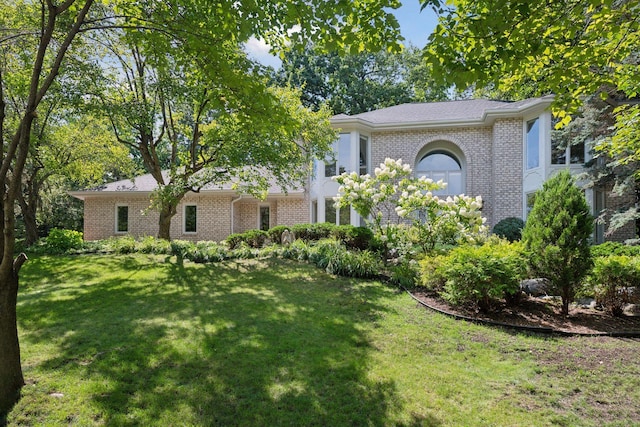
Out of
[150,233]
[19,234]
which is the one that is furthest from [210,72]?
[19,234]

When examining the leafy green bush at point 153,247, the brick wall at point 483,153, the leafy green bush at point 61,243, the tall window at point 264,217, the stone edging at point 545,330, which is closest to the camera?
the stone edging at point 545,330

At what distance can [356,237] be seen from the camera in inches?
436

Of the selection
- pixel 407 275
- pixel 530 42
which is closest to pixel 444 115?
pixel 407 275

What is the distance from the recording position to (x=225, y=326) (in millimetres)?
5309

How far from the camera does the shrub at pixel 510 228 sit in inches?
515

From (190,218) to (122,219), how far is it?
3.87 m

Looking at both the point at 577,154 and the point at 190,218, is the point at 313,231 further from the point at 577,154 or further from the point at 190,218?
the point at 577,154

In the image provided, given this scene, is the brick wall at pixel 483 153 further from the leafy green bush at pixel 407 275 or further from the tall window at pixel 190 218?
the tall window at pixel 190 218

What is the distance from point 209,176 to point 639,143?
1109 cm

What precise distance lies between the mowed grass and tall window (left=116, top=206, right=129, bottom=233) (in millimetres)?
13271

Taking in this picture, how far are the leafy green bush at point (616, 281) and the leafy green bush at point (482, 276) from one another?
1217 millimetres

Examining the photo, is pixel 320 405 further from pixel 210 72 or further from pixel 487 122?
pixel 487 122

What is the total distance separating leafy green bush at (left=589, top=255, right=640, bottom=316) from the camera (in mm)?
5840

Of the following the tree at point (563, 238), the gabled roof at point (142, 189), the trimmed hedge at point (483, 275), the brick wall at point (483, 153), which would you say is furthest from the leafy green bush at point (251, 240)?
the tree at point (563, 238)
